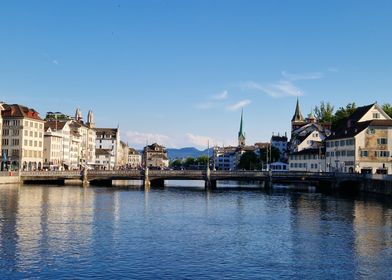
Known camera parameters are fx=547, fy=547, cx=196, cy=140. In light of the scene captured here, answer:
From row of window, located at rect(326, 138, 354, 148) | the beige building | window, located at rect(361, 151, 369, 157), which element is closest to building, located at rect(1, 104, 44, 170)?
the beige building

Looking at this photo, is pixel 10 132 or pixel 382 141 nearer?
pixel 382 141

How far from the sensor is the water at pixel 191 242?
34.6 m

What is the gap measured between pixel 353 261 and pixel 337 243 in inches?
276

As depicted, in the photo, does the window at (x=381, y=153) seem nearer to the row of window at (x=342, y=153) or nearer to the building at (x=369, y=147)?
the building at (x=369, y=147)

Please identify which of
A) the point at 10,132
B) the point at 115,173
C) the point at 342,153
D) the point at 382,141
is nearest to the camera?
the point at 382,141

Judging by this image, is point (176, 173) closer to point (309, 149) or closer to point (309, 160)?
point (309, 160)

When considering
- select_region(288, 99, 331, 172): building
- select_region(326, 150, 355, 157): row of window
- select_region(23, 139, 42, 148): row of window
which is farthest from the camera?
select_region(288, 99, 331, 172): building

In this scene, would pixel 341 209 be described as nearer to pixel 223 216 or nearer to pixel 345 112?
pixel 223 216

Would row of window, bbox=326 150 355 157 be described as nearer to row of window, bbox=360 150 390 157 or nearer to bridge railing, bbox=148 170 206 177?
row of window, bbox=360 150 390 157

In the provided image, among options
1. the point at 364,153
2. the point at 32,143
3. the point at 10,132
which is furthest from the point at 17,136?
the point at 364,153

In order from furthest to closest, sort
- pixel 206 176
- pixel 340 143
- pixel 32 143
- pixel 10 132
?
pixel 32 143 < pixel 10 132 < pixel 340 143 < pixel 206 176

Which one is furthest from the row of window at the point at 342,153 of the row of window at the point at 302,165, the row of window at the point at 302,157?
the row of window at the point at 302,165

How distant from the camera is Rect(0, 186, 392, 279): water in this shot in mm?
34594

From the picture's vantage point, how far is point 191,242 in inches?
1757
